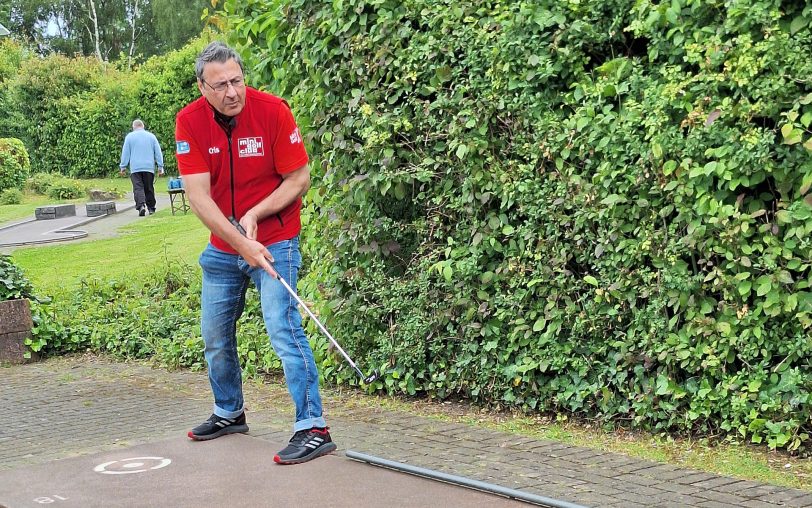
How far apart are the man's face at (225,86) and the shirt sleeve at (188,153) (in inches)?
8.2

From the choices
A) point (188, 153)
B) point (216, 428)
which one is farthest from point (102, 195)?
point (188, 153)

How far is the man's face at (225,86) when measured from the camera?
5117 mm

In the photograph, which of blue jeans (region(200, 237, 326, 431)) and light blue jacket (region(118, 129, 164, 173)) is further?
light blue jacket (region(118, 129, 164, 173))

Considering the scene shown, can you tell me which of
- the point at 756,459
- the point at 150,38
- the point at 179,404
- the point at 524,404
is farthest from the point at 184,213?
the point at 150,38

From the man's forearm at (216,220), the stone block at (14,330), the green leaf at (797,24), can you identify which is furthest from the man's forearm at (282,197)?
the stone block at (14,330)

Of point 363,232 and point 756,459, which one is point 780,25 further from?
point 363,232

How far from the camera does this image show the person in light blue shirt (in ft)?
71.3

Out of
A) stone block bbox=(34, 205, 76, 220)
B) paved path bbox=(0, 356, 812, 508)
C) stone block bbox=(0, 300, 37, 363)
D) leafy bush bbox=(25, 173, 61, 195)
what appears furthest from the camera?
leafy bush bbox=(25, 173, 61, 195)

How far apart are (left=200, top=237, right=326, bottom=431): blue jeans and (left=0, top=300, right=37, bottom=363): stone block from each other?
142 inches

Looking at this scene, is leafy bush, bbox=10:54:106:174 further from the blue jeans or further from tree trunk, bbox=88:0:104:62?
the blue jeans

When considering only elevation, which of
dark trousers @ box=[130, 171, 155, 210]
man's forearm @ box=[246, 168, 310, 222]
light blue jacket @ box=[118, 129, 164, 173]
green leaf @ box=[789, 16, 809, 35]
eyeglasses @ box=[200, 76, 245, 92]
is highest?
light blue jacket @ box=[118, 129, 164, 173]

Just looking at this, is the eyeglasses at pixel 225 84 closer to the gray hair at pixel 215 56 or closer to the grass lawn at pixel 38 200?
the gray hair at pixel 215 56

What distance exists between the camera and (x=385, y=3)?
6.27 m

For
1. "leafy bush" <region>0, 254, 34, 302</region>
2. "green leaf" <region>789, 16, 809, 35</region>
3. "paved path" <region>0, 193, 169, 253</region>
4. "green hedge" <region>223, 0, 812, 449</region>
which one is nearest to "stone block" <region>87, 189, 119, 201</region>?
"paved path" <region>0, 193, 169, 253</region>
